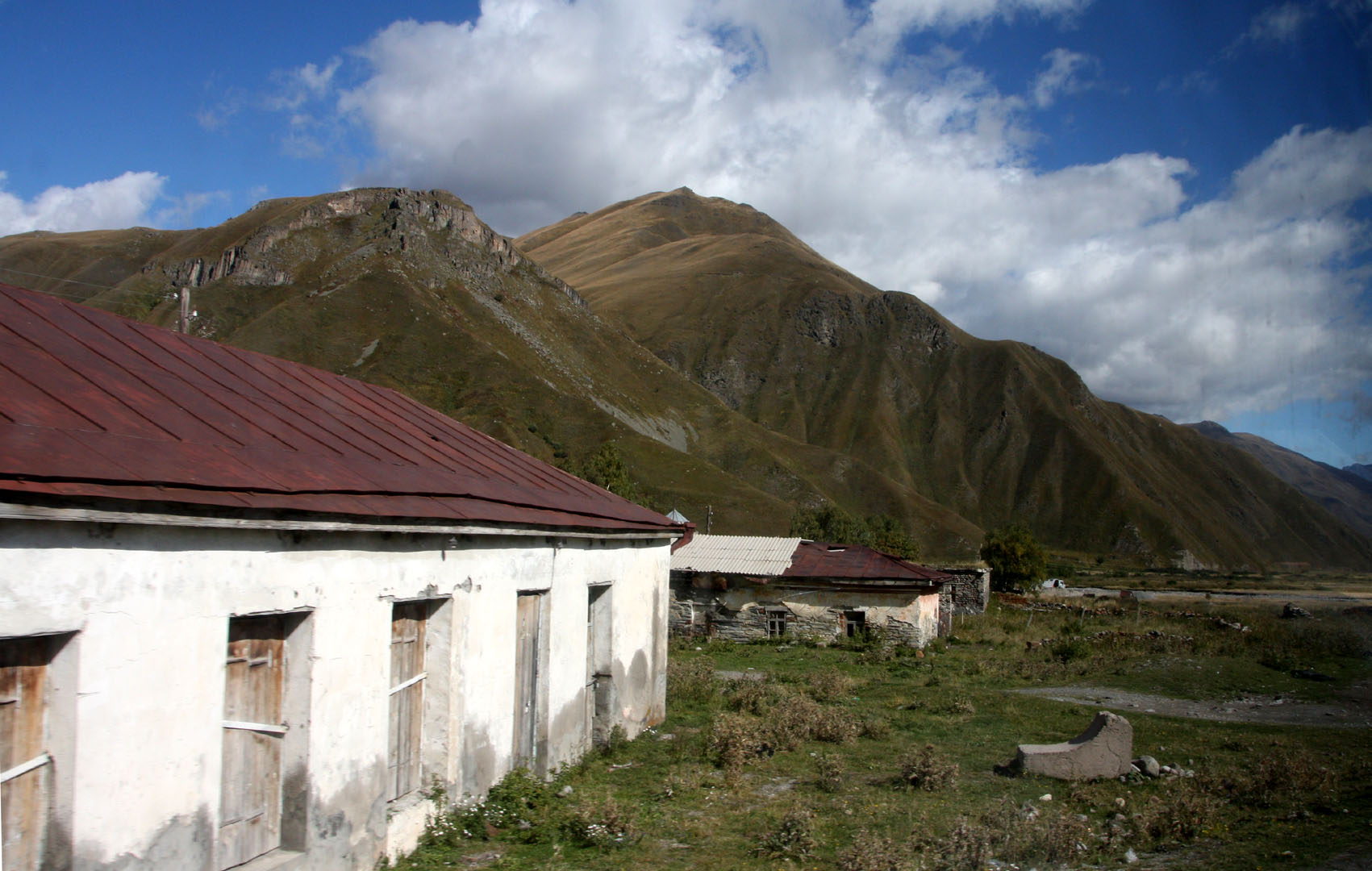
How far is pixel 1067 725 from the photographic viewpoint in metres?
13.2

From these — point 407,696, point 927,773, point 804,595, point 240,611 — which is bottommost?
point 927,773

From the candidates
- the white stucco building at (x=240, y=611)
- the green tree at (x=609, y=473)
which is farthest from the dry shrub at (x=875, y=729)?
the green tree at (x=609, y=473)

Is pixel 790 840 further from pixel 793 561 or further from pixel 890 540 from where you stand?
pixel 890 540

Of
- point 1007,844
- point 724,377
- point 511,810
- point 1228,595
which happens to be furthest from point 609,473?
point 724,377

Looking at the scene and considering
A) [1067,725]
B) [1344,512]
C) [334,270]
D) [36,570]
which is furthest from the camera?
[1344,512]

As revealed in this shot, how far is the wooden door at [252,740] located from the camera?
5551mm

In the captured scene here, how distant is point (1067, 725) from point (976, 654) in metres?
10.2

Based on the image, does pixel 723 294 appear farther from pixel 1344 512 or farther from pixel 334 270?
pixel 1344 512

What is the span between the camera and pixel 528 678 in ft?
30.0

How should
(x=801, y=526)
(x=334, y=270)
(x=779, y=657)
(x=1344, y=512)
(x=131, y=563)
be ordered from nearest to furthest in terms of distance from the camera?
(x=131, y=563), (x=779, y=657), (x=801, y=526), (x=334, y=270), (x=1344, y=512)

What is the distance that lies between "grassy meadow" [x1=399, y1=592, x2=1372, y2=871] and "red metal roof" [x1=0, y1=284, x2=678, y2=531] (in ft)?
9.21

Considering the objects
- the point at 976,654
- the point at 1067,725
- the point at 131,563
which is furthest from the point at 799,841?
the point at 976,654

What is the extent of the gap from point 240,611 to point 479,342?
85.2 meters

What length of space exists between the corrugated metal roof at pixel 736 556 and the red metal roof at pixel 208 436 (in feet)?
50.8
